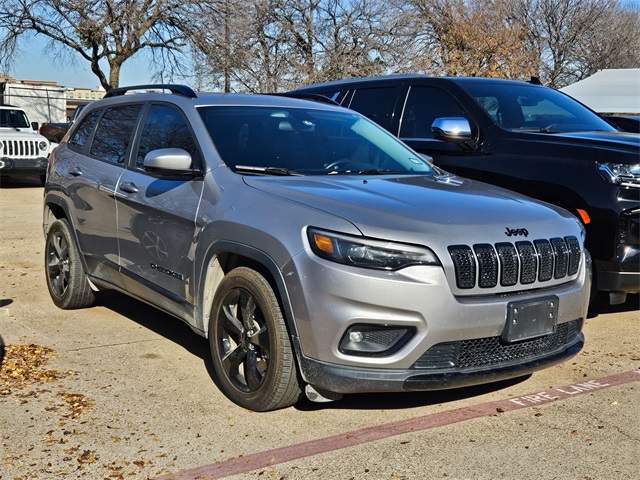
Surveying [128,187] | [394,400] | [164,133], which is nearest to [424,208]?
[394,400]

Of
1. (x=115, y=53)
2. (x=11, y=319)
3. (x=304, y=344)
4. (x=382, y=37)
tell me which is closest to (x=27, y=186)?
(x=115, y=53)

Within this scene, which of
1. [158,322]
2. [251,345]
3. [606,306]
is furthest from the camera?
[606,306]

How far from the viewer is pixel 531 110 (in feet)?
24.1

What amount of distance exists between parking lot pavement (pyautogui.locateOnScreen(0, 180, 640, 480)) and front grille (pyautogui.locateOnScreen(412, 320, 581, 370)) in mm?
357

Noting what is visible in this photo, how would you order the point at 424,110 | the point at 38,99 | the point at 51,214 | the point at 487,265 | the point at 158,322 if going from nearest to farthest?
1. the point at 487,265
2. the point at 158,322
3. the point at 51,214
4. the point at 424,110
5. the point at 38,99

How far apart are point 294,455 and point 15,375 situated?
79.7 inches

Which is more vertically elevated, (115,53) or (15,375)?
(115,53)

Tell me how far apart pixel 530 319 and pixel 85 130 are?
402cm

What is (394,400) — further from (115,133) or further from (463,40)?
(463,40)

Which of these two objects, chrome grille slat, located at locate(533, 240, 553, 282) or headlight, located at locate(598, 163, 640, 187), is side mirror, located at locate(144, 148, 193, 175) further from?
headlight, located at locate(598, 163, 640, 187)

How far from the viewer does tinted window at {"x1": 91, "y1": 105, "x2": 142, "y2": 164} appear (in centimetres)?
591

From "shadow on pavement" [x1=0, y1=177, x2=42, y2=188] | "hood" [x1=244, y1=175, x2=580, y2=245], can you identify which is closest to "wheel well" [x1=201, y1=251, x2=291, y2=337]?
"hood" [x1=244, y1=175, x2=580, y2=245]

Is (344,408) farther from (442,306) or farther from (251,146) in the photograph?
(251,146)

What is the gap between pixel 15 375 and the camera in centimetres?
500
